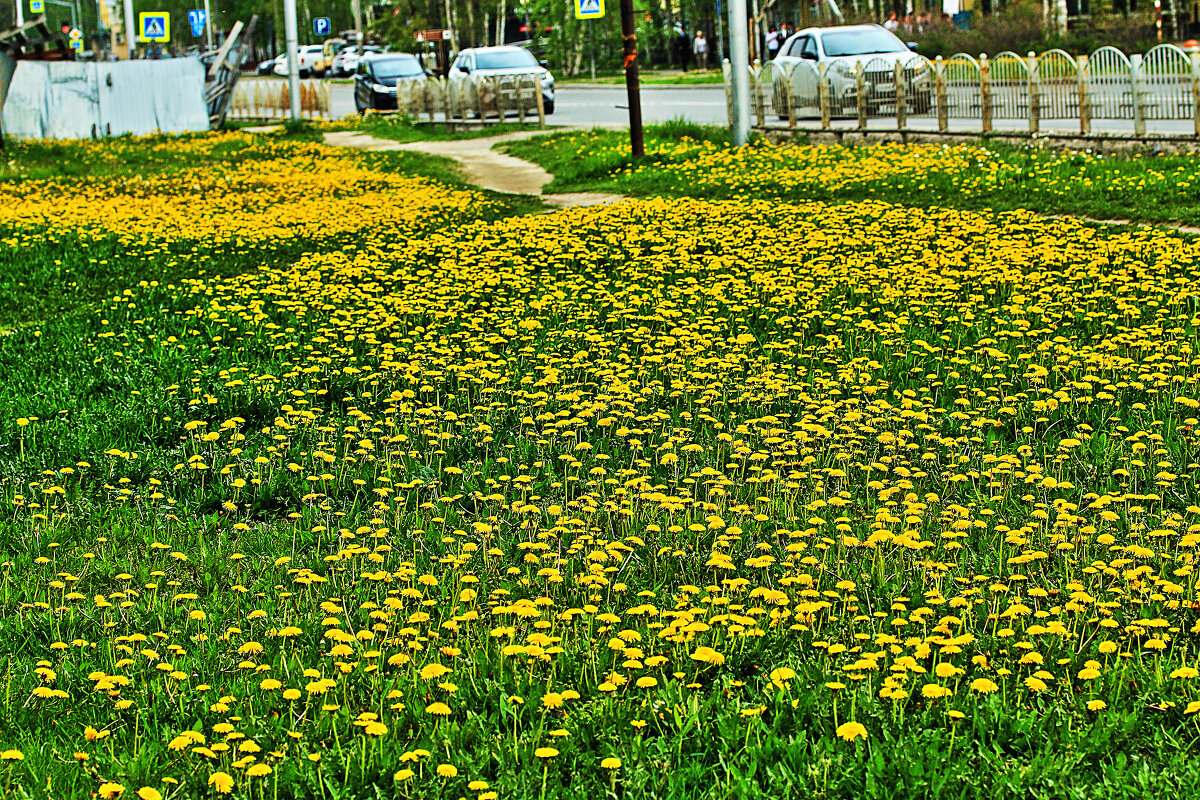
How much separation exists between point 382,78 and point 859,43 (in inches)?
699

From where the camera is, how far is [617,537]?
199 inches

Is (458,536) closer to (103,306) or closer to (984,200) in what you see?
(103,306)

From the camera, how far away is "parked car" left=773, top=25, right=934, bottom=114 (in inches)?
808

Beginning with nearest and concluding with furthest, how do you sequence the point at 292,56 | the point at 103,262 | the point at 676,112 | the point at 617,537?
1. the point at 617,537
2. the point at 103,262
3. the point at 676,112
4. the point at 292,56

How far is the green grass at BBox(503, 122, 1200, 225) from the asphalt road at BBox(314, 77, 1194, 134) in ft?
4.49

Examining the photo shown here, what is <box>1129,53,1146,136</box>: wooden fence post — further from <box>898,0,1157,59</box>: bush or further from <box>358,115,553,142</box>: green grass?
<box>898,0,1157,59</box>: bush

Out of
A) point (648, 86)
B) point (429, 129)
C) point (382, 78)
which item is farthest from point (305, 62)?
point (429, 129)

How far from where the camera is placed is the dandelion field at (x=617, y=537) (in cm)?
350

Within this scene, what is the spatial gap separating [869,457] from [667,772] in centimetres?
263

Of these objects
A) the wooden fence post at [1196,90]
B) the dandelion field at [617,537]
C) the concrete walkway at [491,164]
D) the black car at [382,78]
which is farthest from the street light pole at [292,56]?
the dandelion field at [617,537]

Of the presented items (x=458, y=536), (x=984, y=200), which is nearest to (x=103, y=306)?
(x=458, y=536)

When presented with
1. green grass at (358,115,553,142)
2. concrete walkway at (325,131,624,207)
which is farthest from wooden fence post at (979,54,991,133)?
green grass at (358,115,553,142)

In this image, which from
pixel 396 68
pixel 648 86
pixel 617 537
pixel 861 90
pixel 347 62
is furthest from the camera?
pixel 347 62

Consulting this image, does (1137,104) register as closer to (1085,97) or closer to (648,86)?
(1085,97)
